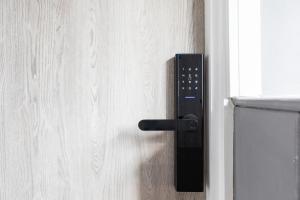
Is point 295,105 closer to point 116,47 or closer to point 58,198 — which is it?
point 116,47

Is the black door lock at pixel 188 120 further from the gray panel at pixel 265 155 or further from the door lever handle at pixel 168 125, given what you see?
the gray panel at pixel 265 155

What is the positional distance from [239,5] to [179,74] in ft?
0.72

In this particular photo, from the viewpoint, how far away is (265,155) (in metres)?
0.40

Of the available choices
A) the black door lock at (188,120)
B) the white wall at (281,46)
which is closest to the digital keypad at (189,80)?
the black door lock at (188,120)

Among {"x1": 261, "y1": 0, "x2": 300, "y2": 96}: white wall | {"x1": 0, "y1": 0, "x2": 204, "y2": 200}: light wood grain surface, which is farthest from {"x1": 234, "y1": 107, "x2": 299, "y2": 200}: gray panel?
{"x1": 0, "y1": 0, "x2": 204, "y2": 200}: light wood grain surface

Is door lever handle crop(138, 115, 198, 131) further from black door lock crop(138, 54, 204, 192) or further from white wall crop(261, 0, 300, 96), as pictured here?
white wall crop(261, 0, 300, 96)

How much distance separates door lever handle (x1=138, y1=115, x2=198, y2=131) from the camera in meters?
0.69

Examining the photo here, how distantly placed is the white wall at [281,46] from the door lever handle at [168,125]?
0.63 ft

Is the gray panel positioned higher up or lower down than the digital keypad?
lower down

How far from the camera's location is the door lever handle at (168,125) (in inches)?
27.4

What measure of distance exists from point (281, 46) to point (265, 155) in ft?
1.00

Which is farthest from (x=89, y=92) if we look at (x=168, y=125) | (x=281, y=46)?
(x=281, y=46)

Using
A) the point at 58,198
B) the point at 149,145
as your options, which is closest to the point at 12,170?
the point at 58,198

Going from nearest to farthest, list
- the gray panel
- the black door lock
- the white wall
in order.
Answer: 1. the gray panel
2. the white wall
3. the black door lock
